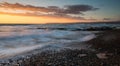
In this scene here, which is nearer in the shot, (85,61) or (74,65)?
(74,65)

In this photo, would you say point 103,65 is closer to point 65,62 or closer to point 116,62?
point 116,62

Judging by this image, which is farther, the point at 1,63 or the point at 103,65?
the point at 1,63

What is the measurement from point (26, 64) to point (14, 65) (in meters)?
0.59

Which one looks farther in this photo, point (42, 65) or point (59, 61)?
point (59, 61)

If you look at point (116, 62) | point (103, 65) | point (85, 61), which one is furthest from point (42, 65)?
point (116, 62)

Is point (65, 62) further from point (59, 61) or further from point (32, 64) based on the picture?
point (32, 64)

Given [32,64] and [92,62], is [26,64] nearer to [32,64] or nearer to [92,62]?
[32,64]

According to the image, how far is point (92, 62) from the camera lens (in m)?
8.47

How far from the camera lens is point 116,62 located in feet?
28.0

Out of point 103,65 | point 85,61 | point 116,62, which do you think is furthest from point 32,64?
point 116,62

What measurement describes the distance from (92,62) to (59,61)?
5.61 feet

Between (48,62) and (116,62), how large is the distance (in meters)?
3.53

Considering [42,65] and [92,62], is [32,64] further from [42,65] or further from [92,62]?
[92,62]

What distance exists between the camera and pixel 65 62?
8492 mm
